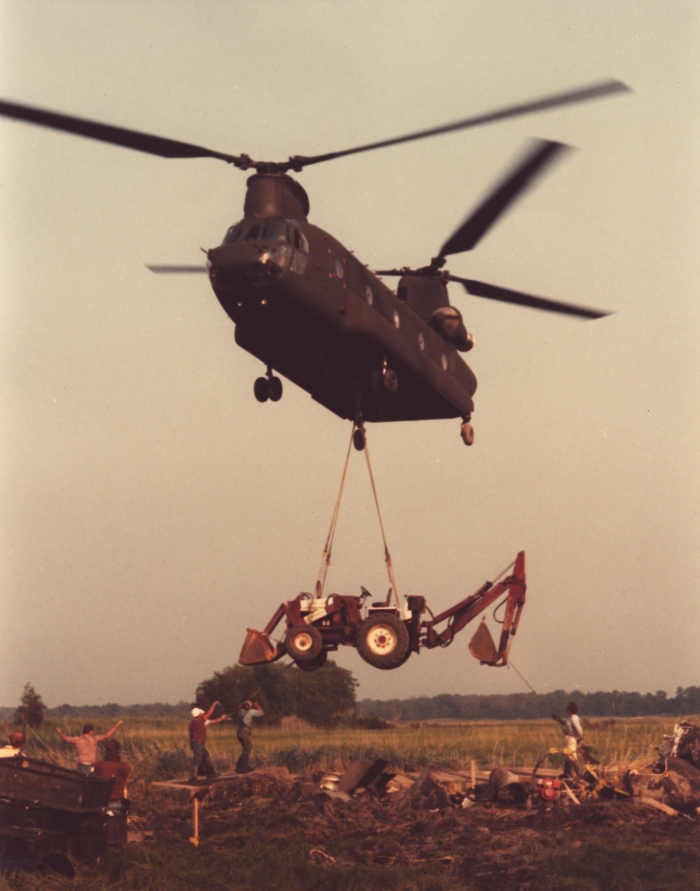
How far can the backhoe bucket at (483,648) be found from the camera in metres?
20.7

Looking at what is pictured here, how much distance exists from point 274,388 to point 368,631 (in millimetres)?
4256

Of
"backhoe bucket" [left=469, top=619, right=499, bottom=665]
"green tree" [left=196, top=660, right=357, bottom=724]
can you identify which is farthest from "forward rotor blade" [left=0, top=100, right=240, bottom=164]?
"green tree" [left=196, top=660, right=357, bottom=724]

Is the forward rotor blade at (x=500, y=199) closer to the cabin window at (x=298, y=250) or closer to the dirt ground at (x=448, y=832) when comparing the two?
the cabin window at (x=298, y=250)

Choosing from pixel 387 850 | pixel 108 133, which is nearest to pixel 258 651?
pixel 387 850

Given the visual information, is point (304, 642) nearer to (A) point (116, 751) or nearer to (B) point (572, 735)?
(A) point (116, 751)

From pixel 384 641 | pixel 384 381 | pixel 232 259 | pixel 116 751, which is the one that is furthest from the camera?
pixel 384 641

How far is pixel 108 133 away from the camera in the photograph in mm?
16438

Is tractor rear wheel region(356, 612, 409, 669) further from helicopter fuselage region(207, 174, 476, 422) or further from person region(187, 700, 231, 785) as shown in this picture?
person region(187, 700, 231, 785)

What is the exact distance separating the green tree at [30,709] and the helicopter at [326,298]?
37630 millimetres

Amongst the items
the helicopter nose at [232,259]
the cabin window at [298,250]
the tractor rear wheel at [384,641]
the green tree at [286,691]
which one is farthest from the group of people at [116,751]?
the green tree at [286,691]

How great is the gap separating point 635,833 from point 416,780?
5241 mm

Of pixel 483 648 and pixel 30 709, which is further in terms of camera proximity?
pixel 30 709

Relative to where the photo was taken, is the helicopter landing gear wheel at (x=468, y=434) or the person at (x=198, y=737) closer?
the helicopter landing gear wheel at (x=468, y=434)

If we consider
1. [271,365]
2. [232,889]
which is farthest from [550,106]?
[232,889]
